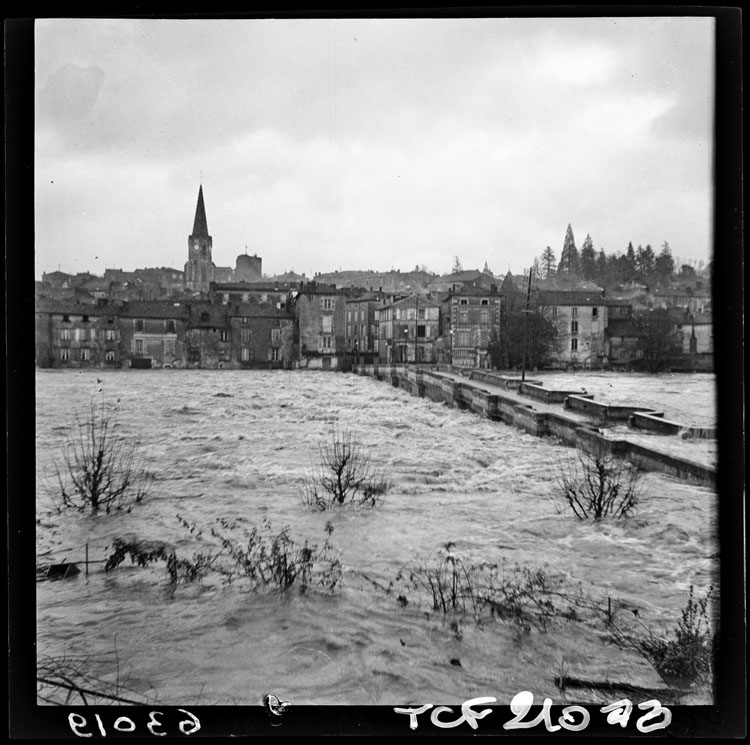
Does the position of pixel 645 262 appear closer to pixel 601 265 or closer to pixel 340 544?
pixel 601 265

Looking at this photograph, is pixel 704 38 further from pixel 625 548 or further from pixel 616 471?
pixel 625 548

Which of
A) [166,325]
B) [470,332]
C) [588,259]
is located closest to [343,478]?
[470,332]

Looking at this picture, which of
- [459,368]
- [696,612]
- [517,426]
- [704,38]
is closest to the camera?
[696,612]

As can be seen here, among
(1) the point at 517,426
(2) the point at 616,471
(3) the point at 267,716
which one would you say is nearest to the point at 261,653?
(3) the point at 267,716

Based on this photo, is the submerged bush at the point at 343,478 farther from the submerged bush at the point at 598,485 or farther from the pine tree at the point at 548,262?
the pine tree at the point at 548,262

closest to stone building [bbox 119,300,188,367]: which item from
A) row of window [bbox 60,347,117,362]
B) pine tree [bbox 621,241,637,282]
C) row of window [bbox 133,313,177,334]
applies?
row of window [bbox 133,313,177,334]

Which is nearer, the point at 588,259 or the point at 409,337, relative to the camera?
the point at 588,259
